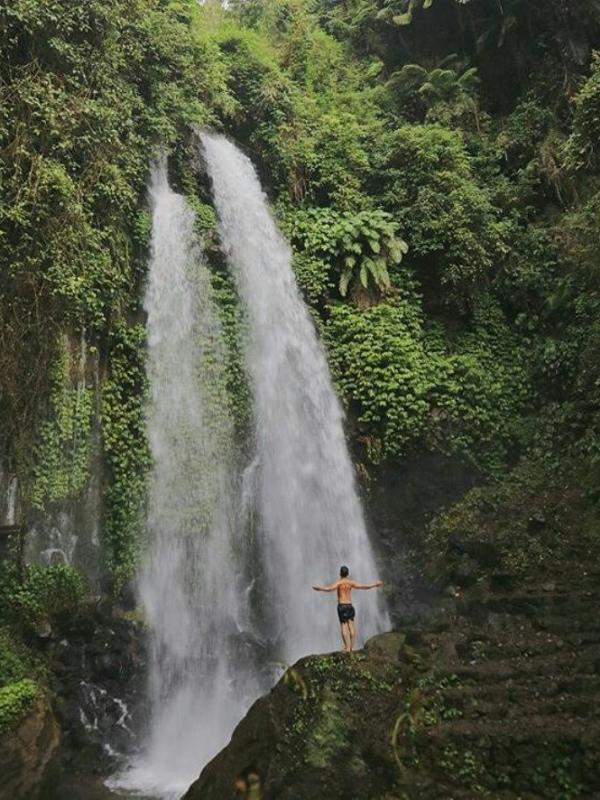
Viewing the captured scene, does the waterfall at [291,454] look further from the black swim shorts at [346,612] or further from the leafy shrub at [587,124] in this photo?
the leafy shrub at [587,124]

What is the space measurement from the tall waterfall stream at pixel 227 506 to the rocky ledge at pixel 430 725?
2.38 m

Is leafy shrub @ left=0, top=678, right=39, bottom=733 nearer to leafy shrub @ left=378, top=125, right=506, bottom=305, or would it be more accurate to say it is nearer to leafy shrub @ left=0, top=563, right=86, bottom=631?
leafy shrub @ left=0, top=563, right=86, bottom=631

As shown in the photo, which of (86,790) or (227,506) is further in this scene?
(227,506)

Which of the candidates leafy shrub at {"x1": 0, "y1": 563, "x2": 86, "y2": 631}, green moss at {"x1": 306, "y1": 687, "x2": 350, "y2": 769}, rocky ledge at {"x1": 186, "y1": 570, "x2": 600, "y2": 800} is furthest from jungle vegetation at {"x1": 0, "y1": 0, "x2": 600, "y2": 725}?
green moss at {"x1": 306, "y1": 687, "x2": 350, "y2": 769}

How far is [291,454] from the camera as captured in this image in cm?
1034

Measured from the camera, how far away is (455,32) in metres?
16.0

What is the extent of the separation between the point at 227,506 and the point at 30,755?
→ 13.8ft

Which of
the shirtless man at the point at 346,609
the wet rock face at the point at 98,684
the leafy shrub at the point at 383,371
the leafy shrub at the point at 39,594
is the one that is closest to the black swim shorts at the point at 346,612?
the shirtless man at the point at 346,609

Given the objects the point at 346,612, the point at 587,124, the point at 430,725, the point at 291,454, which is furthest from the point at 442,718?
the point at 587,124

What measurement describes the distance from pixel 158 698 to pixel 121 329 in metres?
5.42

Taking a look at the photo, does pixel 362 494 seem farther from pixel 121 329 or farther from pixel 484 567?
pixel 121 329

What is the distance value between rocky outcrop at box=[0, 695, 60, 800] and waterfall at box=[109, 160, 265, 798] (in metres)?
0.83

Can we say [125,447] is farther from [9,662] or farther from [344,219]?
[344,219]

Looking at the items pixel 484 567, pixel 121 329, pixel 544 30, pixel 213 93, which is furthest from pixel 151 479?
pixel 544 30
